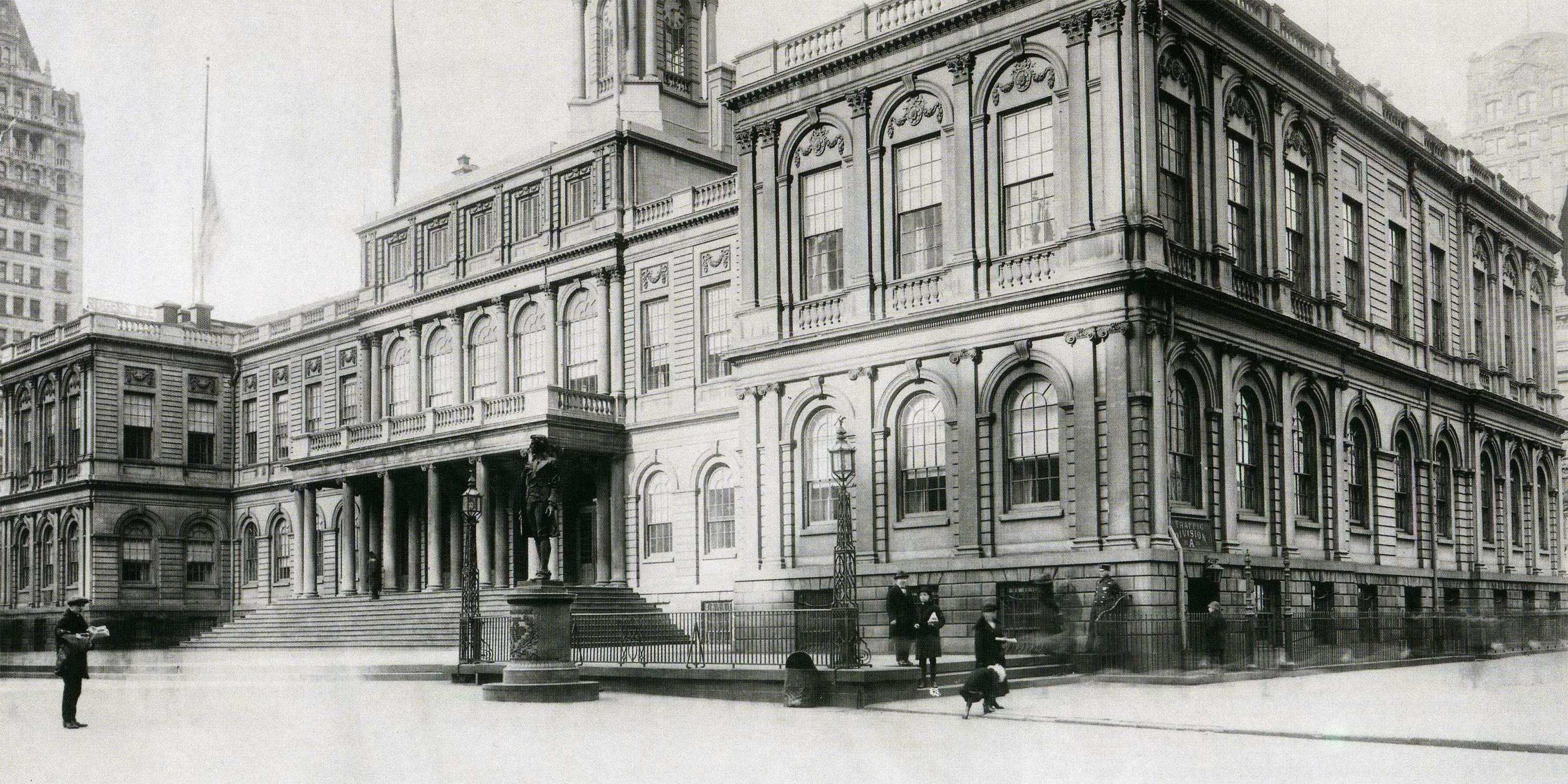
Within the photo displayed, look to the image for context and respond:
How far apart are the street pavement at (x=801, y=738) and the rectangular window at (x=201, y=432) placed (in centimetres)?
3629

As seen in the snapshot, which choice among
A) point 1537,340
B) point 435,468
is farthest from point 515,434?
point 1537,340

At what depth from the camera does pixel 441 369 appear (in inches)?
1959

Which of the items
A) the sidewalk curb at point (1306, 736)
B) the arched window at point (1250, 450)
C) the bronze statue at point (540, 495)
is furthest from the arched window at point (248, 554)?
the sidewalk curb at point (1306, 736)

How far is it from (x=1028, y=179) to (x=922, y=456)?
234 inches

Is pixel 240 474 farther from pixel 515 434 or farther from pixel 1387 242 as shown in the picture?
pixel 1387 242

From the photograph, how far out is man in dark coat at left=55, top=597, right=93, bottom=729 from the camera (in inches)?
762

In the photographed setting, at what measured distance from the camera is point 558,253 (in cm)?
4488

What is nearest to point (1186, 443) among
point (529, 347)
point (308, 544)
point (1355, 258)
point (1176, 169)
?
point (1176, 169)

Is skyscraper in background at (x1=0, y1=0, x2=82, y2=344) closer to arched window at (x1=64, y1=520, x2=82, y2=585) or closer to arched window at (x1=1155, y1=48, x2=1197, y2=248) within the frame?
arched window at (x1=64, y1=520, x2=82, y2=585)

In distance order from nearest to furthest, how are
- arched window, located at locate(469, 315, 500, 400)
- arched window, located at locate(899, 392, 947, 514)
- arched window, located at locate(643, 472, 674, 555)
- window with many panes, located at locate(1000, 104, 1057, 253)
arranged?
window with many panes, located at locate(1000, 104, 1057, 253) → arched window, located at locate(899, 392, 947, 514) → arched window, located at locate(643, 472, 674, 555) → arched window, located at locate(469, 315, 500, 400)

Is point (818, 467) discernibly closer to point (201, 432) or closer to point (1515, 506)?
point (1515, 506)

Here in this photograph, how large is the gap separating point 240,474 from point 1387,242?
42912 millimetres

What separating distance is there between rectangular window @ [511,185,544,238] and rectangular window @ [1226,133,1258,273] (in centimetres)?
2147

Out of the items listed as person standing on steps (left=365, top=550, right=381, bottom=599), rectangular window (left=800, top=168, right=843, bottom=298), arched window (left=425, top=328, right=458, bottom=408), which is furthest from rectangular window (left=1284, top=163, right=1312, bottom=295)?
person standing on steps (left=365, top=550, right=381, bottom=599)
